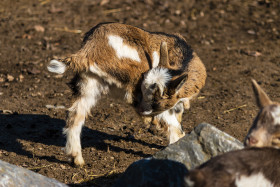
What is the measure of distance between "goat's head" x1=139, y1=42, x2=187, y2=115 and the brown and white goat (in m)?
0.02

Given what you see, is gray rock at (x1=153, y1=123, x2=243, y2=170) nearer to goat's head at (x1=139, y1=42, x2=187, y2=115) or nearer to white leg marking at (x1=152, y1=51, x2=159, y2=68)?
goat's head at (x1=139, y1=42, x2=187, y2=115)

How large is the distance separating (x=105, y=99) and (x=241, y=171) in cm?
434

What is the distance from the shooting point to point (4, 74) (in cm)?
795

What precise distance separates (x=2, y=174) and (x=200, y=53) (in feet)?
18.7

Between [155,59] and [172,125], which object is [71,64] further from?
[172,125]

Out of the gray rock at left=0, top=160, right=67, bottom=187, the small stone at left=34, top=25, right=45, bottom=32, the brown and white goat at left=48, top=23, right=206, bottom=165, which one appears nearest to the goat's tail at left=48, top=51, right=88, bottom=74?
the brown and white goat at left=48, top=23, right=206, bottom=165

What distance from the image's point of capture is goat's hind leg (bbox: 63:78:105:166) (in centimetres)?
519

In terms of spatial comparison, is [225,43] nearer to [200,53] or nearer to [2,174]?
A: [200,53]

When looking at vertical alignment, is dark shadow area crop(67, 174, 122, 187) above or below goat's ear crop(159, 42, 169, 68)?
below

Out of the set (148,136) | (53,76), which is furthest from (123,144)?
(53,76)

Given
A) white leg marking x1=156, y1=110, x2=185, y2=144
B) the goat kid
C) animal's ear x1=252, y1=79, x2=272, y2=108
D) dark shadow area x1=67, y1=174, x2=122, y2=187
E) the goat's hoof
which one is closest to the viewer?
animal's ear x1=252, y1=79, x2=272, y2=108

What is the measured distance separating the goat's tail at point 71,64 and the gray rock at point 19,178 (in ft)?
4.61

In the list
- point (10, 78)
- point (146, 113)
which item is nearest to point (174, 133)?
point (146, 113)

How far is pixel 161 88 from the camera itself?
4.95m
